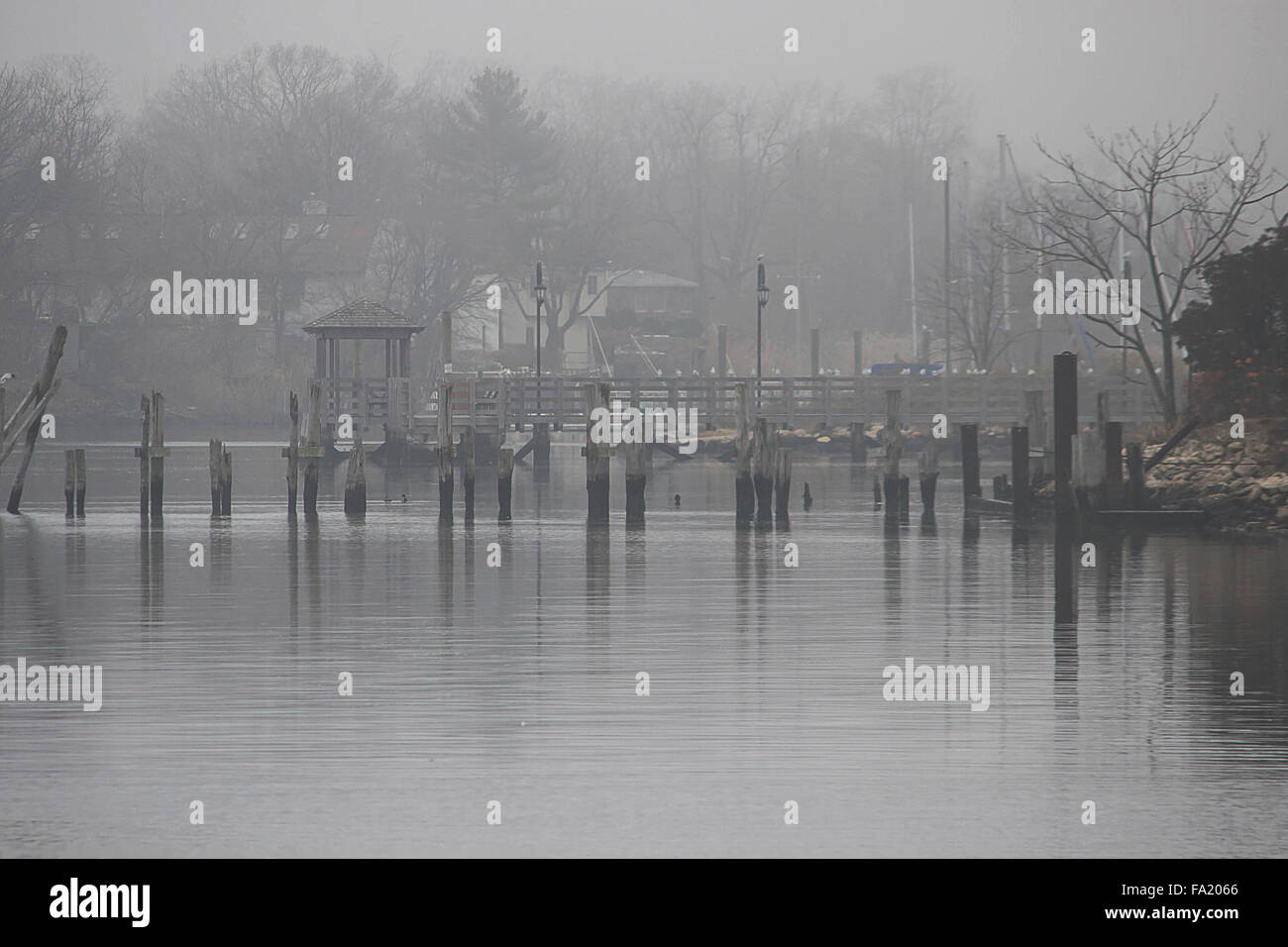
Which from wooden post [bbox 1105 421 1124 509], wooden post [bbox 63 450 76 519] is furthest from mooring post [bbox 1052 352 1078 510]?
wooden post [bbox 63 450 76 519]

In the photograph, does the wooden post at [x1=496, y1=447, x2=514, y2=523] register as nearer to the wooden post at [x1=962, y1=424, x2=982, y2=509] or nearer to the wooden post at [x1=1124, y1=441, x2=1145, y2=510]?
the wooden post at [x1=962, y1=424, x2=982, y2=509]

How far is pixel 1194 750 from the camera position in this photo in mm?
15258

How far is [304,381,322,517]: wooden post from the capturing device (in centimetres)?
4006

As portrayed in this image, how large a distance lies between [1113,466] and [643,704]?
20.5 meters

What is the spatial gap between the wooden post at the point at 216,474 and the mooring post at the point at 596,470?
686 centimetres

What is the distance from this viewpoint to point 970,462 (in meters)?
42.2

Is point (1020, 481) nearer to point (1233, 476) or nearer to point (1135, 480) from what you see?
point (1135, 480)

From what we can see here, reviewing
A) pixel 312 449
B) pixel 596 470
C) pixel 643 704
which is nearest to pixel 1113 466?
pixel 596 470

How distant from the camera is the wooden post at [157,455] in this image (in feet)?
123

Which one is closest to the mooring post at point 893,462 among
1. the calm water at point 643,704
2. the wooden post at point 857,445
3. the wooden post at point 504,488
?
the calm water at point 643,704

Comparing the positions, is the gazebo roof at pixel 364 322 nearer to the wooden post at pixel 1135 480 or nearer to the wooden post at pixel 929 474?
the wooden post at pixel 929 474

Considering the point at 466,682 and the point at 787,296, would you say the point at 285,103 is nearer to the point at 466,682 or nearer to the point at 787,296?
the point at 787,296

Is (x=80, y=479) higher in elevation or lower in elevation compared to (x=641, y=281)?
lower

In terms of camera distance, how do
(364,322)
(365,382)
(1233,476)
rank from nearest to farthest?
(1233,476)
(364,322)
(365,382)
